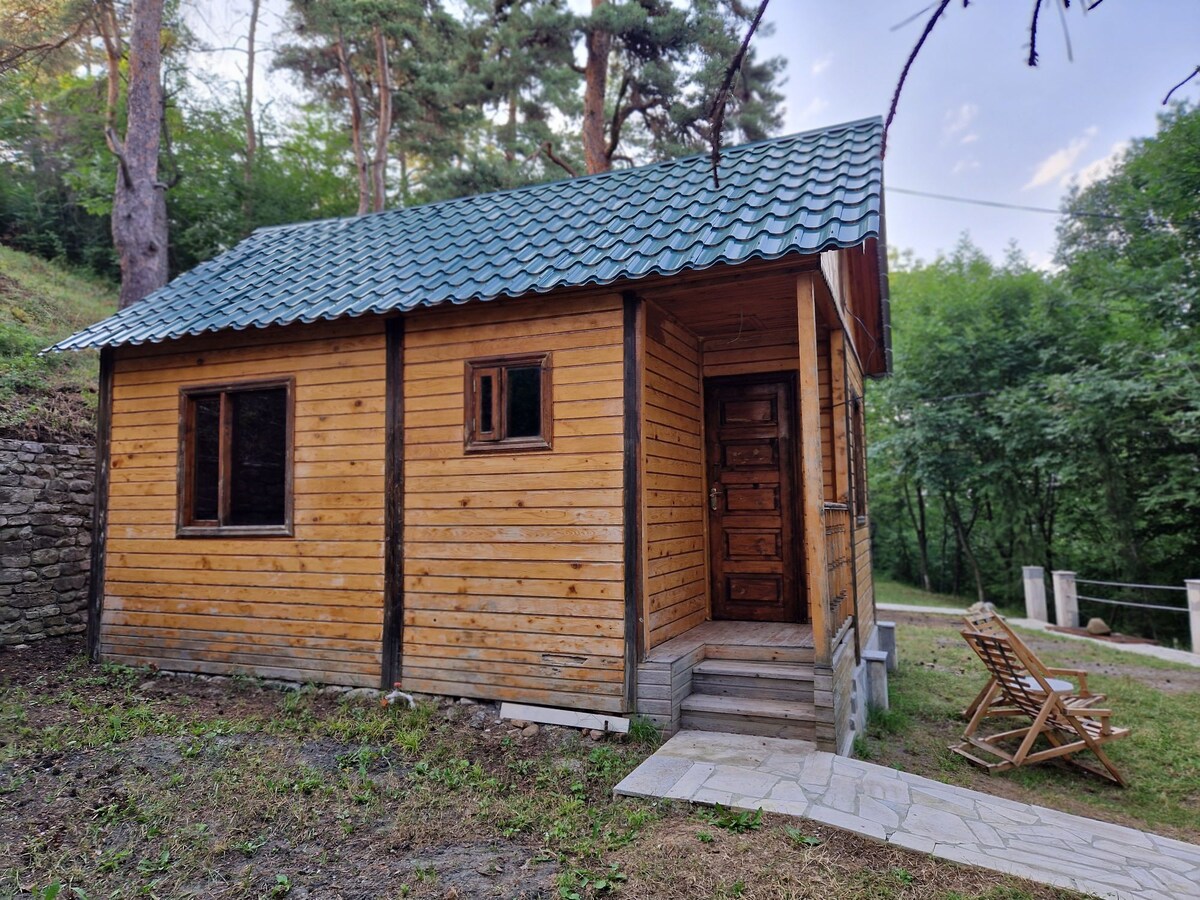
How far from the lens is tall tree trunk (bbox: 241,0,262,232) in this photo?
15.4 metres

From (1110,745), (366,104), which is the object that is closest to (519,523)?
(1110,745)

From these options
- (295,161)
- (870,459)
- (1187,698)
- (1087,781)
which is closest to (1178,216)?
(870,459)

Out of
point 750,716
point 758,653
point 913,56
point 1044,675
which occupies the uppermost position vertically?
point 913,56

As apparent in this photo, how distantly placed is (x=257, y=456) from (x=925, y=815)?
623 centimetres

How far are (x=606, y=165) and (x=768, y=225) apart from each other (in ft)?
31.2

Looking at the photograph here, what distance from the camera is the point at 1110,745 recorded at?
571cm

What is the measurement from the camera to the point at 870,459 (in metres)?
19.8

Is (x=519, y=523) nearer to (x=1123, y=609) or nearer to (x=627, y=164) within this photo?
(x=627, y=164)

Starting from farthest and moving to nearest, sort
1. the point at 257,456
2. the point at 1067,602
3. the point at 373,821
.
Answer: the point at 1067,602 < the point at 257,456 < the point at 373,821

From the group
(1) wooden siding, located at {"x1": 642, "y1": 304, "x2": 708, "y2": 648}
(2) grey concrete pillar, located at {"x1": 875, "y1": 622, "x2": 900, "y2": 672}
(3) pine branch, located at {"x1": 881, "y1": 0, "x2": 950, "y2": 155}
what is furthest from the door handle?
(3) pine branch, located at {"x1": 881, "y1": 0, "x2": 950, "y2": 155}

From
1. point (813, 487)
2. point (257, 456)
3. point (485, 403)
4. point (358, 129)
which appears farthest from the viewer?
point (358, 129)

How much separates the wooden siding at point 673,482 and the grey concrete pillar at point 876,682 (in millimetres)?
1553

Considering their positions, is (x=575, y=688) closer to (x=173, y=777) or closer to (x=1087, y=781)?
(x=173, y=777)

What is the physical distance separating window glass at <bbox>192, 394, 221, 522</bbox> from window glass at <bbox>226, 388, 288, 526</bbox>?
0.17m
